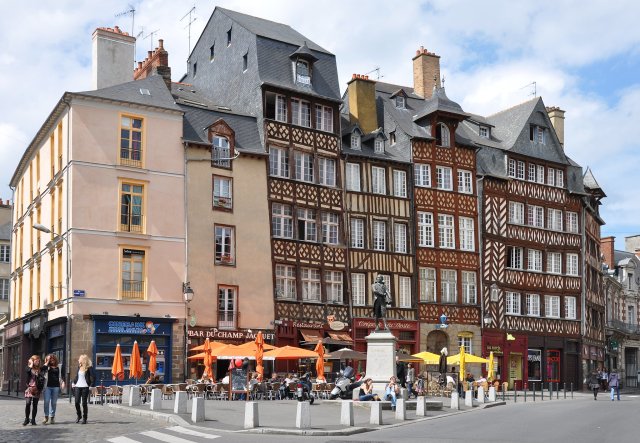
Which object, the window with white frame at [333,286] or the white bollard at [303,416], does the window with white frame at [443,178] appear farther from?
the white bollard at [303,416]

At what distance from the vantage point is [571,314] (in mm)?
46031

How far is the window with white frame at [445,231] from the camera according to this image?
135ft

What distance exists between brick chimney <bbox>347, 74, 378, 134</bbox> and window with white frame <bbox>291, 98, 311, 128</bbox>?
307cm

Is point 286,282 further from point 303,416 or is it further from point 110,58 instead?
point 303,416

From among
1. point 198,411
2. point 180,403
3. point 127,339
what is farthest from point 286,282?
point 198,411

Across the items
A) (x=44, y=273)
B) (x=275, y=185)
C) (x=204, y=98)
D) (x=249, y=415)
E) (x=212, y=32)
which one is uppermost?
(x=212, y=32)

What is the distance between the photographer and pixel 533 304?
44.4 meters

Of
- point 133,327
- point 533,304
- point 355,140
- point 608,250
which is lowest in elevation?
point 133,327

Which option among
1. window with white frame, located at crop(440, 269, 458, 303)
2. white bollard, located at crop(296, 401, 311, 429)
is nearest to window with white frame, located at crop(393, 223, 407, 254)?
window with white frame, located at crop(440, 269, 458, 303)

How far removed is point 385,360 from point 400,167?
608 inches

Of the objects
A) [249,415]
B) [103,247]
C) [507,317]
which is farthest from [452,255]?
[249,415]

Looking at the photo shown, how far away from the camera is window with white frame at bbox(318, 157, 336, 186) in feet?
125

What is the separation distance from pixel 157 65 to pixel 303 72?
5671mm

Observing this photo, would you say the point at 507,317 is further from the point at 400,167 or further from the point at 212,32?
the point at 212,32
